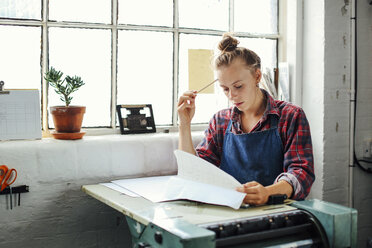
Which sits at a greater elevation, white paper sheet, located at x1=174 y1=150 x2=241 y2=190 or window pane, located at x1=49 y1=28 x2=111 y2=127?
window pane, located at x1=49 y1=28 x2=111 y2=127

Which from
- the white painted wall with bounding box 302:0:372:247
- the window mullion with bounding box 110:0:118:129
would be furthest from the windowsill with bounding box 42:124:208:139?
the white painted wall with bounding box 302:0:372:247

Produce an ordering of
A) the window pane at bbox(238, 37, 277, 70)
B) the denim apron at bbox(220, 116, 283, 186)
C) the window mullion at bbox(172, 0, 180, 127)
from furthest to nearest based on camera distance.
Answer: the window pane at bbox(238, 37, 277, 70), the window mullion at bbox(172, 0, 180, 127), the denim apron at bbox(220, 116, 283, 186)

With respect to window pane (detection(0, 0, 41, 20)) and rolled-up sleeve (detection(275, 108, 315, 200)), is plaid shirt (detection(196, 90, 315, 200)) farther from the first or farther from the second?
window pane (detection(0, 0, 41, 20))

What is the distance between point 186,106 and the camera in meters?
2.31

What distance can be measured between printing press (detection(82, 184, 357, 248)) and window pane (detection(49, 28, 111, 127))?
100 cm

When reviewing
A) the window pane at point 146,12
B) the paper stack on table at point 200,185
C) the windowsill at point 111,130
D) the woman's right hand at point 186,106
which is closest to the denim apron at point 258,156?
the woman's right hand at point 186,106

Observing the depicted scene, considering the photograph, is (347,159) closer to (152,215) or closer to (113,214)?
(113,214)

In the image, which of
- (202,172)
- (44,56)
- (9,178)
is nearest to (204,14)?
(44,56)

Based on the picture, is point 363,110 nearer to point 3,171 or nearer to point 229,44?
point 229,44

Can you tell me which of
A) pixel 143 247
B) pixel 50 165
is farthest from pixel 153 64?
pixel 143 247

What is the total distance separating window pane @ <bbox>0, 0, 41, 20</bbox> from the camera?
230 cm

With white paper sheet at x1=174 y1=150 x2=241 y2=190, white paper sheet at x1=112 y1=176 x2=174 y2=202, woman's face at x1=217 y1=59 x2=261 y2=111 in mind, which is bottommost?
white paper sheet at x1=112 y1=176 x2=174 y2=202

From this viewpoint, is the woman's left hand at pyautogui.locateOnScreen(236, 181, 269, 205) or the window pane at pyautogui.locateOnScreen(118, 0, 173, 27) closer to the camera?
the woman's left hand at pyautogui.locateOnScreen(236, 181, 269, 205)

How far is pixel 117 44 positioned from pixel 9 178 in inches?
39.8
